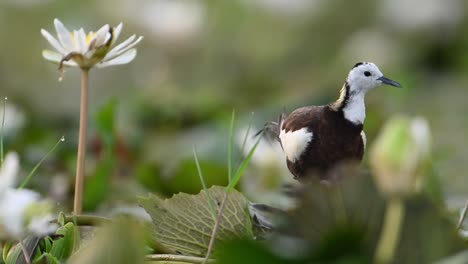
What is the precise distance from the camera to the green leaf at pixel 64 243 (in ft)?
2.82

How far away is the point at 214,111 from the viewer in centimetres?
342

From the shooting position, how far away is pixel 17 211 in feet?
2.44

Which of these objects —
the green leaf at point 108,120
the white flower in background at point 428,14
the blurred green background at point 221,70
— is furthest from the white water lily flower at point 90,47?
the white flower in background at point 428,14

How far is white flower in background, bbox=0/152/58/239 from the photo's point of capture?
74 centimetres

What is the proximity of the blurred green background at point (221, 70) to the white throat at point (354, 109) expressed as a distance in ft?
4.92

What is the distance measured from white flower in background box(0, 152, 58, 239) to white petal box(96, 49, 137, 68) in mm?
219

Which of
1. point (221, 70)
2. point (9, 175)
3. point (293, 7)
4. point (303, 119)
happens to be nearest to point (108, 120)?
point (303, 119)

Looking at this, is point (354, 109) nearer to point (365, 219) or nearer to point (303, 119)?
point (303, 119)

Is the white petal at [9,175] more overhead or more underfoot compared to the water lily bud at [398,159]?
more overhead

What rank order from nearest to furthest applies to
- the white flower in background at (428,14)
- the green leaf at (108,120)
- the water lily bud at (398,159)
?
the water lily bud at (398,159)
the green leaf at (108,120)
the white flower in background at (428,14)

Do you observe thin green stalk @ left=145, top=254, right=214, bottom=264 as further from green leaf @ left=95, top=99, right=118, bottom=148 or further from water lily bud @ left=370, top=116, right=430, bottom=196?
green leaf @ left=95, top=99, right=118, bottom=148

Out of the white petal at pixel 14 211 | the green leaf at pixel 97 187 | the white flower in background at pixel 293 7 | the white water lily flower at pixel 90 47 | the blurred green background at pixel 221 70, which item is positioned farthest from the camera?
the white flower in background at pixel 293 7

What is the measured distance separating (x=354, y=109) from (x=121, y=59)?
0.23 m

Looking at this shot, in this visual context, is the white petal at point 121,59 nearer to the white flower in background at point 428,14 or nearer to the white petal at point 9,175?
the white petal at point 9,175
